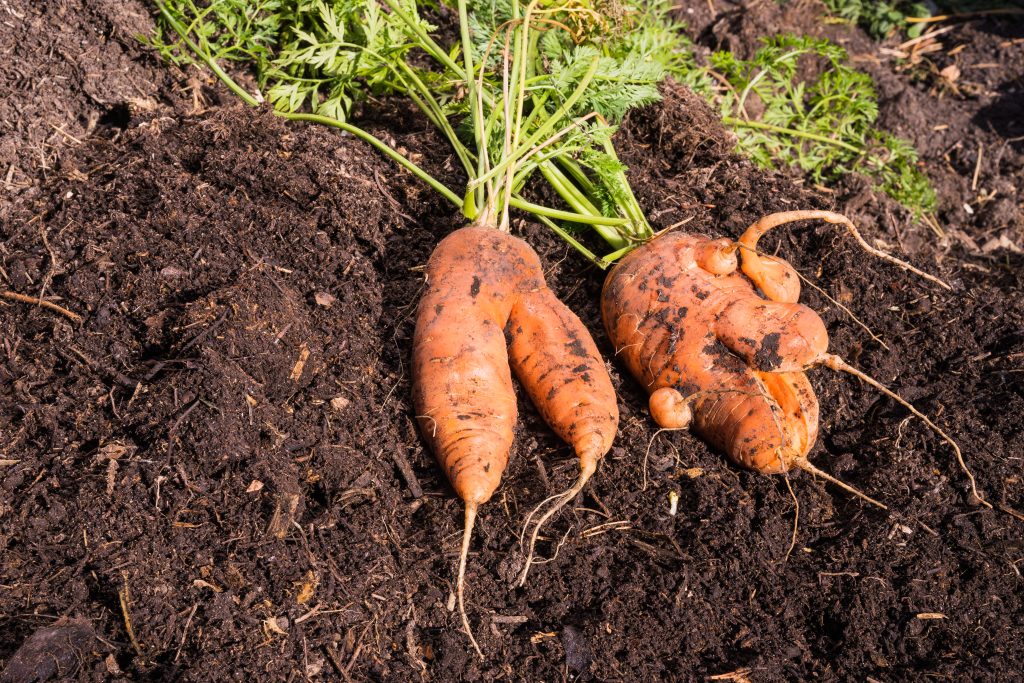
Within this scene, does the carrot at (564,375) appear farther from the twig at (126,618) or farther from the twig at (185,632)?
the twig at (126,618)

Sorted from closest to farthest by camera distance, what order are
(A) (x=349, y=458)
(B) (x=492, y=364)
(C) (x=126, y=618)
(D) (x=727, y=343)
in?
(C) (x=126, y=618)
(A) (x=349, y=458)
(B) (x=492, y=364)
(D) (x=727, y=343)

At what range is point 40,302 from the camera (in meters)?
2.96

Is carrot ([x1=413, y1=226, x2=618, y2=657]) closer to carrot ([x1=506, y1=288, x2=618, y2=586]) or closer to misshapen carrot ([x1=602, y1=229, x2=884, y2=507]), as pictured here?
carrot ([x1=506, y1=288, x2=618, y2=586])

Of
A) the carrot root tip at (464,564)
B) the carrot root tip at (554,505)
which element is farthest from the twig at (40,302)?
the carrot root tip at (554,505)

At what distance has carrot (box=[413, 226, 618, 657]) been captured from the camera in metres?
2.88

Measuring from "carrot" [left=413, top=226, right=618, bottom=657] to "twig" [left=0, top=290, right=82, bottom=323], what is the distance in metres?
1.21

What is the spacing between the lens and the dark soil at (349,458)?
2465 mm

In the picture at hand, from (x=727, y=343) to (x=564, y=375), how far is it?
2.15ft

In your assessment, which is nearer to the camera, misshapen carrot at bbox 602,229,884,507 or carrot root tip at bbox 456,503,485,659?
carrot root tip at bbox 456,503,485,659

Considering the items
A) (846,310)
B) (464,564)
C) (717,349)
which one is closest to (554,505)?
(464,564)

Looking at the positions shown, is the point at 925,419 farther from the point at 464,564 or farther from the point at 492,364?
the point at 464,564

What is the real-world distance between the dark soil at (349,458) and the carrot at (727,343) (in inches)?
4.6

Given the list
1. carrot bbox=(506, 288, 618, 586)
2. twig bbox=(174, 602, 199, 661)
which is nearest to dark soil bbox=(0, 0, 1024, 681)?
twig bbox=(174, 602, 199, 661)

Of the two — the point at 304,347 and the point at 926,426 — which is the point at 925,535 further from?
the point at 304,347
